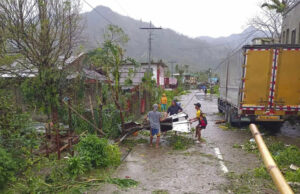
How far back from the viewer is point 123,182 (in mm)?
5426

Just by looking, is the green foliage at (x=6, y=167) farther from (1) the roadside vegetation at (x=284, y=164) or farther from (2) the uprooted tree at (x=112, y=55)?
(1) the roadside vegetation at (x=284, y=164)

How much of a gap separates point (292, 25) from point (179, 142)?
45.6ft

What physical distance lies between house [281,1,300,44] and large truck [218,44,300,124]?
8.00 meters

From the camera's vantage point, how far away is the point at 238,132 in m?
11.2

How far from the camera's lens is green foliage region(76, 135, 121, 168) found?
6.39 m

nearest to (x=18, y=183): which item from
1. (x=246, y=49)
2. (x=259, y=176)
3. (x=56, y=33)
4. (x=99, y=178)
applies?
(x=99, y=178)

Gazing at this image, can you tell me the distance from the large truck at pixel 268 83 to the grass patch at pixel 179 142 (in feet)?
8.03

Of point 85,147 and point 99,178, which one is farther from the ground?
point 85,147

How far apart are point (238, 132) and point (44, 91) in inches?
327

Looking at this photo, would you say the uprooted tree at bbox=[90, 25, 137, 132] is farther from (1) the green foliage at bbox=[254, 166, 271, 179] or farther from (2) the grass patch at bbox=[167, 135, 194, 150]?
(1) the green foliage at bbox=[254, 166, 271, 179]

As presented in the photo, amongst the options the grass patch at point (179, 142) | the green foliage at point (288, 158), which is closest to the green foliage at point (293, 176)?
the green foliage at point (288, 158)

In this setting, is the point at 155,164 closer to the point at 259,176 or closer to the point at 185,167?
the point at 185,167

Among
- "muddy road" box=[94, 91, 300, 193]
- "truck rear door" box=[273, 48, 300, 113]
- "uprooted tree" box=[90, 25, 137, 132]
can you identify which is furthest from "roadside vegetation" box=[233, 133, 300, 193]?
"uprooted tree" box=[90, 25, 137, 132]

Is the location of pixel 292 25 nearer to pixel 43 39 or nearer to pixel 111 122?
pixel 111 122
